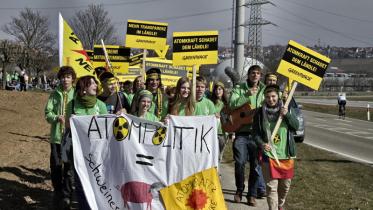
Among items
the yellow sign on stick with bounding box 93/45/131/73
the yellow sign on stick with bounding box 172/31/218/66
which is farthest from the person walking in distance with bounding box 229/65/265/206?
the yellow sign on stick with bounding box 93/45/131/73

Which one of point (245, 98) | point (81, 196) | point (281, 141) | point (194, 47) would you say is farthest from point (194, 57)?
point (81, 196)

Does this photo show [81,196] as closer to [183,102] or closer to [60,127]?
[60,127]

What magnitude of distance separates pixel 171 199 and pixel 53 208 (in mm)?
1987

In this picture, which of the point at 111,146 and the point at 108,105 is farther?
the point at 108,105

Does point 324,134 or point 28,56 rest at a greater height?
point 28,56

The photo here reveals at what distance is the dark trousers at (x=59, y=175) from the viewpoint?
6533 mm

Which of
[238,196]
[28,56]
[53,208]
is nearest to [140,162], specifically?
[53,208]

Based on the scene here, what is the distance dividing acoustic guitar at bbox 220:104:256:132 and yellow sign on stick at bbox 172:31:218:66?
2.99 feet

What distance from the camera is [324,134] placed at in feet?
72.7

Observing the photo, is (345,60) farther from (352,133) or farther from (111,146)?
(111,146)

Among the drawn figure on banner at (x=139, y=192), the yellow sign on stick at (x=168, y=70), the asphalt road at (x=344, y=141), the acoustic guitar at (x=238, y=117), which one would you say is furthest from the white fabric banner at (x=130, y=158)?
the asphalt road at (x=344, y=141)

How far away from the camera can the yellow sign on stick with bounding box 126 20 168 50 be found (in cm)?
965

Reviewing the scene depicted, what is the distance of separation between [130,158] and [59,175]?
5.07ft

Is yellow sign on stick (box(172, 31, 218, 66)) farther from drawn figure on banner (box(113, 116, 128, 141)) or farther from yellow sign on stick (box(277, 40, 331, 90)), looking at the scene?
drawn figure on banner (box(113, 116, 128, 141))
